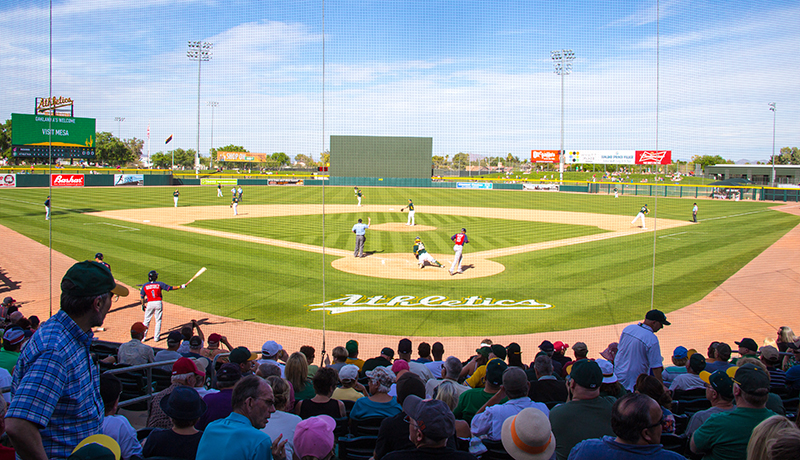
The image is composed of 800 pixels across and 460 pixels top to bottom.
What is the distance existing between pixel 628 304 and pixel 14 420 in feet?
47.5

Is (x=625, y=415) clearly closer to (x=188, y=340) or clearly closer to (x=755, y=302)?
(x=188, y=340)

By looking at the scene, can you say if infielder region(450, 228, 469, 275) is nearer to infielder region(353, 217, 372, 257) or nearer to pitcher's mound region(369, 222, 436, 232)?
infielder region(353, 217, 372, 257)

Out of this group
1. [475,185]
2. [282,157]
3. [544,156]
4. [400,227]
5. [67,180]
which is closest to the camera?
[282,157]

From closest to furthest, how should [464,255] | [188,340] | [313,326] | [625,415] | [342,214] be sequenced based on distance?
[625,415] → [188,340] → [313,326] → [464,255] → [342,214]

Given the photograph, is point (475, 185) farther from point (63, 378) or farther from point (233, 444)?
point (63, 378)

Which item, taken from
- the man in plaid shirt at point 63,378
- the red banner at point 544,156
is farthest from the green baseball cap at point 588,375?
the red banner at point 544,156

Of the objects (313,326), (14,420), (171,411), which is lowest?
(313,326)

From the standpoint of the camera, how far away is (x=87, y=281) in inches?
112

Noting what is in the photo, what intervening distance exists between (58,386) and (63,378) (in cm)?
5

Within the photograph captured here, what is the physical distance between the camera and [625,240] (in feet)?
86.3

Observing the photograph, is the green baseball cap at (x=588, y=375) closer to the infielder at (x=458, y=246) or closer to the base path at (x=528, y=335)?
the base path at (x=528, y=335)

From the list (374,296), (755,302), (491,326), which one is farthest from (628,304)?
(374,296)

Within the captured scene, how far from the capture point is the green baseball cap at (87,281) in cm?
281

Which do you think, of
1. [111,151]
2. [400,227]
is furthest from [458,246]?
[111,151]
